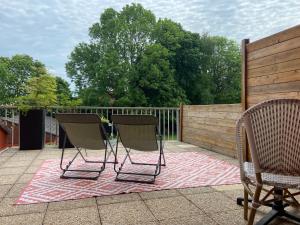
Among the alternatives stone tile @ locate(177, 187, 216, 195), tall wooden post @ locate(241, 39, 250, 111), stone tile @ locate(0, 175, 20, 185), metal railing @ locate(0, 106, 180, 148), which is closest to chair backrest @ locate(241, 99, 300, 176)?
stone tile @ locate(177, 187, 216, 195)

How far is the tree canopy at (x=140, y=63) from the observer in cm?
1858

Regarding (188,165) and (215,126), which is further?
(215,126)

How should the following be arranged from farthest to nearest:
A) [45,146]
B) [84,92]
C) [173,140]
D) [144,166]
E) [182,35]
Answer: [182,35], [84,92], [173,140], [45,146], [144,166]

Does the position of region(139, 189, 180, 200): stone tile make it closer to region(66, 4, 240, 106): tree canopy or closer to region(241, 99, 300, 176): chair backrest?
region(241, 99, 300, 176): chair backrest

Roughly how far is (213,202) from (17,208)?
1760 millimetres

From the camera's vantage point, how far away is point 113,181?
131 inches

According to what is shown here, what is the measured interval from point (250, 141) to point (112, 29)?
61.8 ft

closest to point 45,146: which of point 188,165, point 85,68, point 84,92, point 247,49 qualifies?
point 188,165

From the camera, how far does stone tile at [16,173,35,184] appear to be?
130 inches

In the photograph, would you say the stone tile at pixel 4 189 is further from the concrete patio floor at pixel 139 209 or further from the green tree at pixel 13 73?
the green tree at pixel 13 73

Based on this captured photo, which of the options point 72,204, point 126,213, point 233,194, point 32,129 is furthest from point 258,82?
point 32,129

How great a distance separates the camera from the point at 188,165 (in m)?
4.25

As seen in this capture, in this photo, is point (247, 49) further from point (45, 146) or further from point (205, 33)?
point (205, 33)

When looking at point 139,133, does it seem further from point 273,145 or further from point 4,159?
point 4,159
